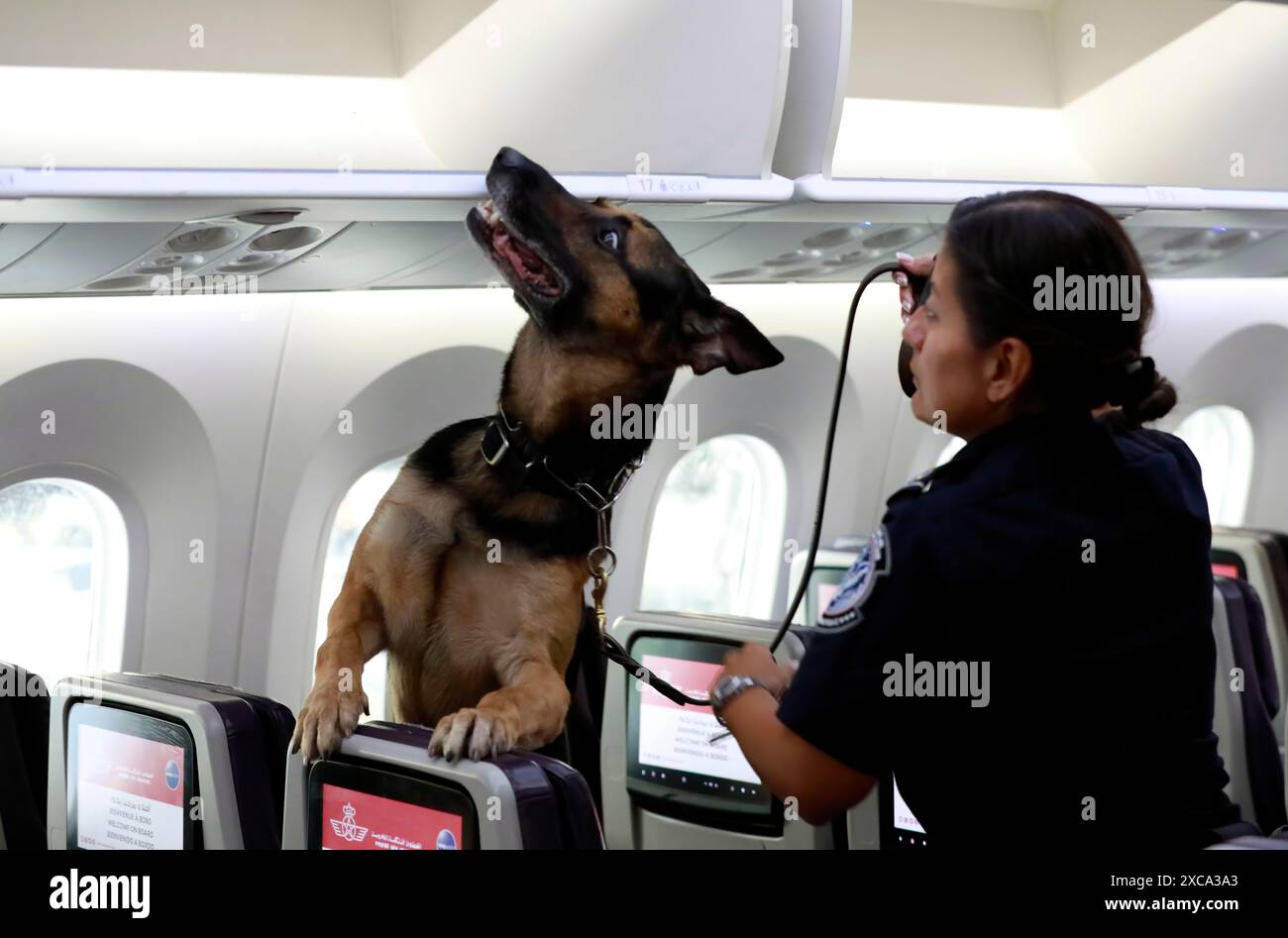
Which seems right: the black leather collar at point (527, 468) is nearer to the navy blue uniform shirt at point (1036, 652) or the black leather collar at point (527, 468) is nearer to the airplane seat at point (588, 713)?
the airplane seat at point (588, 713)

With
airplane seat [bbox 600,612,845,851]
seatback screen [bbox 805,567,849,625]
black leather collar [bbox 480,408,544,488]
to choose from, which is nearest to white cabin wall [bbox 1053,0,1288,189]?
seatback screen [bbox 805,567,849,625]

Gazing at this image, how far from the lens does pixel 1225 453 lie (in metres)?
9.19

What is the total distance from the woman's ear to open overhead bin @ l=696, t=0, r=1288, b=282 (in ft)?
8.08

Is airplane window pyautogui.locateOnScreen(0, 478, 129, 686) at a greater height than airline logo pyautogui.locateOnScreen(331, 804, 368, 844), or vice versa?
airplane window pyautogui.locateOnScreen(0, 478, 129, 686)

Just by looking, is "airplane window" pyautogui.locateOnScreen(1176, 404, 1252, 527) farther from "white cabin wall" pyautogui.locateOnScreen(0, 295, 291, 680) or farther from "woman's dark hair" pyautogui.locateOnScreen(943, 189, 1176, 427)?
"woman's dark hair" pyautogui.locateOnScreen(943, 189, 1176, 427)

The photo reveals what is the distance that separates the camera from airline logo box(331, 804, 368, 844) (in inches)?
73.5

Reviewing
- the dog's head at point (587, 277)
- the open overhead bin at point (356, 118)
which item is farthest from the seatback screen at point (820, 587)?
the dog's head at point (587, 277)

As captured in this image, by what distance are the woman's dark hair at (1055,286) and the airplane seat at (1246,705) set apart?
2.21 meters

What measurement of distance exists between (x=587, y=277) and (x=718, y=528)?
470 cm

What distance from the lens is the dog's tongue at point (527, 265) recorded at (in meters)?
2.68

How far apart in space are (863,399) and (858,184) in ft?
11.2

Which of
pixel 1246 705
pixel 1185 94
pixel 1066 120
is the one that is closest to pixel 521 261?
pixel 1246 705
